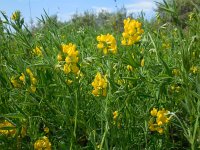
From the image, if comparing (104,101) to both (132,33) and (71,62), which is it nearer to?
(71,62)

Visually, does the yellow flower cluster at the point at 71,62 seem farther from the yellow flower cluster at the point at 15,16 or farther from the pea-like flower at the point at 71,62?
the yellow flower cluster at the point at 15,16

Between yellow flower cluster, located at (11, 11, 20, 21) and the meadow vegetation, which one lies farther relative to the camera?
yellow flower cluster, located at (11, 11, 20, 21)

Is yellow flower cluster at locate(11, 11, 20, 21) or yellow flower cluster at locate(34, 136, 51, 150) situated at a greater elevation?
yellow flower cluster at locate(11, 11, 20, 21)

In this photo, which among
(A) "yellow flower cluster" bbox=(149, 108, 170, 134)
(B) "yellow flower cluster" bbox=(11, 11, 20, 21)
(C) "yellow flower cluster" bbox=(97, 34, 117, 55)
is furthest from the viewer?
(B) "yellow flower cluster" bbox=(11, 11, 20, 21)

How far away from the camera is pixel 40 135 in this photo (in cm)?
150

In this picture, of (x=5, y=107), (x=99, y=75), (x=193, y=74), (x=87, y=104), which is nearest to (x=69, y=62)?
(x=99, y=75)

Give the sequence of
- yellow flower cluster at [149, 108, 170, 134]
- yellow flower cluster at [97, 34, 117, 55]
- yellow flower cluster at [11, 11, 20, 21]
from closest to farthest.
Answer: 1. yellow flower cluster at [149, 108, 170, 134]
2. yellow flower cluster at [97, 34, 117, 55]
3. yellow flower cluster at [11, 11, 20, 21]

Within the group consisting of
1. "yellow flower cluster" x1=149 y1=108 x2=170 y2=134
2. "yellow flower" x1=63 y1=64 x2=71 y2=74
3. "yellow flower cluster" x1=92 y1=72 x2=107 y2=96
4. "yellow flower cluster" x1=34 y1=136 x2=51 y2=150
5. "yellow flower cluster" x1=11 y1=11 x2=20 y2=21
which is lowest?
"yellow flower cluster" x1=34 y1=136 x2=51 y2=150

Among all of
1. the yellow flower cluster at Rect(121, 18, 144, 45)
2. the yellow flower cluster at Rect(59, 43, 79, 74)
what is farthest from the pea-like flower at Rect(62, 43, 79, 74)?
the yellow flower cluster at Rect(121, 18, 144, 45)

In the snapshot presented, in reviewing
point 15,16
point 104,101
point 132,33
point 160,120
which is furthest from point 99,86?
point 15,16

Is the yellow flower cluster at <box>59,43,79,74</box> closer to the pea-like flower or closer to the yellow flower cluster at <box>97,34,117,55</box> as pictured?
the pea-like flower

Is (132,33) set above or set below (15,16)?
below

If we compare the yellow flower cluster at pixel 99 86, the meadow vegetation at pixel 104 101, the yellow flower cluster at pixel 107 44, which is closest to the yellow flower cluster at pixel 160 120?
the meadow vegetation at pixel 104 101

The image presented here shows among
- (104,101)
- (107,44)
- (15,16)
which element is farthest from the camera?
(15,16)
